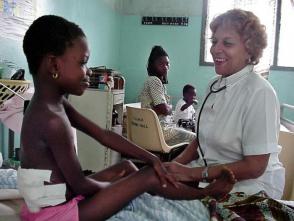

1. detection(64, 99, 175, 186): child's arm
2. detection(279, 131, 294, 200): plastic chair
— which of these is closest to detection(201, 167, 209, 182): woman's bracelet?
detection(64, 99, 175, 186): child's arm

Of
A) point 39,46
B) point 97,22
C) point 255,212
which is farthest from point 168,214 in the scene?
point 97,22

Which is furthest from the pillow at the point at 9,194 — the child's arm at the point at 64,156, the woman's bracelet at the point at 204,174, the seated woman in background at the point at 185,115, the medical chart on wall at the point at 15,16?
the seated woman in background at the point at 185,115

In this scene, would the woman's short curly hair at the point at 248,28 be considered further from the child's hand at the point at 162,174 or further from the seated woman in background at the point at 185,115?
the seated woman in background at the point at 185,115

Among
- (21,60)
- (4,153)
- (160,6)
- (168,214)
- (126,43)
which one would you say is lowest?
(4,153)

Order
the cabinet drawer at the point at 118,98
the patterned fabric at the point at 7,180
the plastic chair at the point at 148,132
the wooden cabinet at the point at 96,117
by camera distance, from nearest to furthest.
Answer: the patterned fabric at the point at 7,180 → the plastic chair at the point at 148,132 → the wooden cabinet at the point at 96,117 → the cabinet drawer at the point at 118,98

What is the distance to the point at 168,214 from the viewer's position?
3.76 feet

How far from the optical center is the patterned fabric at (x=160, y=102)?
3.15m

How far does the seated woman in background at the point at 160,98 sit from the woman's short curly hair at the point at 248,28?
5.78 ft

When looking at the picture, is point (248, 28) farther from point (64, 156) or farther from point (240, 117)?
point (64, 156)

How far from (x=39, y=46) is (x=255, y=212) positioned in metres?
0.89

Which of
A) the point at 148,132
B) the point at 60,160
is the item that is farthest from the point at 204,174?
the point at 148,132

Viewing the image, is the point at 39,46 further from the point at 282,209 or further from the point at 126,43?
the point at 126,43

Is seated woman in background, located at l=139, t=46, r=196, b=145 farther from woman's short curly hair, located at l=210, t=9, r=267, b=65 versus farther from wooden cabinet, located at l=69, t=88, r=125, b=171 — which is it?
woman's short curly hair, located at l=210, t=9, r=267, b=65

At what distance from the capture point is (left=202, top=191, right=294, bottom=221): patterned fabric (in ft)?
3.60
